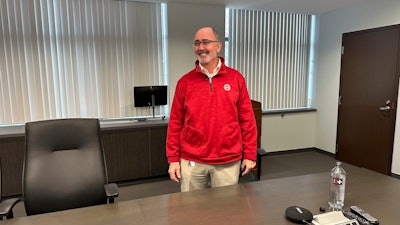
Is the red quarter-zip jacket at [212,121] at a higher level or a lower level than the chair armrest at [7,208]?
higher

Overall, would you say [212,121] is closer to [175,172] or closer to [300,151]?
[175,172]

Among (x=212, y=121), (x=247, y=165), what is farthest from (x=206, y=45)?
(x=247, y=165)

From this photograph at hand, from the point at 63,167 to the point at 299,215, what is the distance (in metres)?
1.37

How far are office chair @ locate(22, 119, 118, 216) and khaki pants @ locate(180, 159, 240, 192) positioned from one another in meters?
0.43

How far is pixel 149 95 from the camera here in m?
3.68

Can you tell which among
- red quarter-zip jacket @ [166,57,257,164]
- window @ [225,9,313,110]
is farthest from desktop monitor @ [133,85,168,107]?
red quarter-zip jacket @ [166,57,257,164]

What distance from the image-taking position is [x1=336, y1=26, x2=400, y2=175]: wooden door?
3.58m

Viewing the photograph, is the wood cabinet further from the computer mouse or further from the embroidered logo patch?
the computer mouse

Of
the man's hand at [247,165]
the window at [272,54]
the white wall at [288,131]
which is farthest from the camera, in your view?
the white wall at [288,131]

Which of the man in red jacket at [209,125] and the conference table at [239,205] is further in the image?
the man in red jacket at [209,125]

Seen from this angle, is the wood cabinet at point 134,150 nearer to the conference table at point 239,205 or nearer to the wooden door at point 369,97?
the conference table at point 239,205

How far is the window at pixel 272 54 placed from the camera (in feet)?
14.1

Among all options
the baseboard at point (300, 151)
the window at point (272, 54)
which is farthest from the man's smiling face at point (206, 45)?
the baseboard at point (300, 151)

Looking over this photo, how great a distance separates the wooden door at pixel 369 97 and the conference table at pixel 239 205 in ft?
7.86
